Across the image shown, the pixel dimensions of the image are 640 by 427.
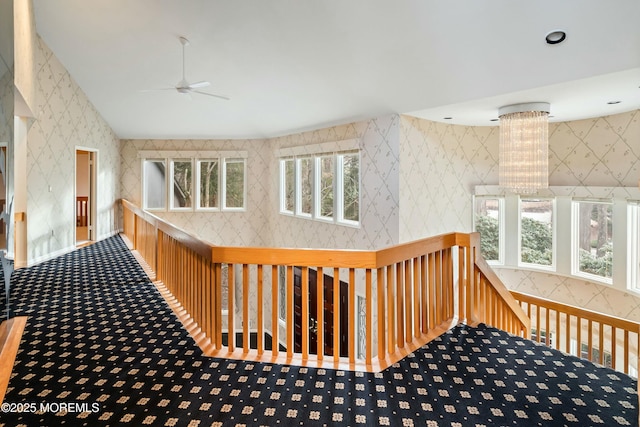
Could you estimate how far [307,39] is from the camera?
454 centimetres

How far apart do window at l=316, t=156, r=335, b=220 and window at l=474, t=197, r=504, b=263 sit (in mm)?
2772

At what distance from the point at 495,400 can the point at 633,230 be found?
456 cm

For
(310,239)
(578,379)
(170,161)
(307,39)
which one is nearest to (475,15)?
(307,39)

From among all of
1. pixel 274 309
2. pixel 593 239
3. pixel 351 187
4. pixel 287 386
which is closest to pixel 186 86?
pixel 351 187

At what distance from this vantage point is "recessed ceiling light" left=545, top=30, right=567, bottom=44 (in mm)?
3288

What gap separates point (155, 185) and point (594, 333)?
370 inches

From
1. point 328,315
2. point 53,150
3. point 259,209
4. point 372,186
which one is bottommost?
point 328,315

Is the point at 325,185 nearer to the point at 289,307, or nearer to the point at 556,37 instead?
Result: the point at 556,37

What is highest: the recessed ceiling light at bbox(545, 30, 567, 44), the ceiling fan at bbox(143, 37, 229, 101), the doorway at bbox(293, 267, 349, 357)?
the ceiling fan at bbox(143, 37, 229, 101)

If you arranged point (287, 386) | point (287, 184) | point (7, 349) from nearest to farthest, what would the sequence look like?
point (7, 349) < point (287, 386) < point (287, 184)

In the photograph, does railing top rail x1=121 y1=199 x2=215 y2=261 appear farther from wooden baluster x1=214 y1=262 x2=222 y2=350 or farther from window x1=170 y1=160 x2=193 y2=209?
window x1=170 y1=160 x2=193 y2=209

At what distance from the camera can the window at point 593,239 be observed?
555cm

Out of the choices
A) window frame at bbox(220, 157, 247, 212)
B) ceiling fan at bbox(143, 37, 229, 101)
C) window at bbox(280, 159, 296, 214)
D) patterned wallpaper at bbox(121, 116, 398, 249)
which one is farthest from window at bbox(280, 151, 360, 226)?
ceiling fan at bbox(143, 37, 229, 101)

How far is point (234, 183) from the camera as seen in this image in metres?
9.30
